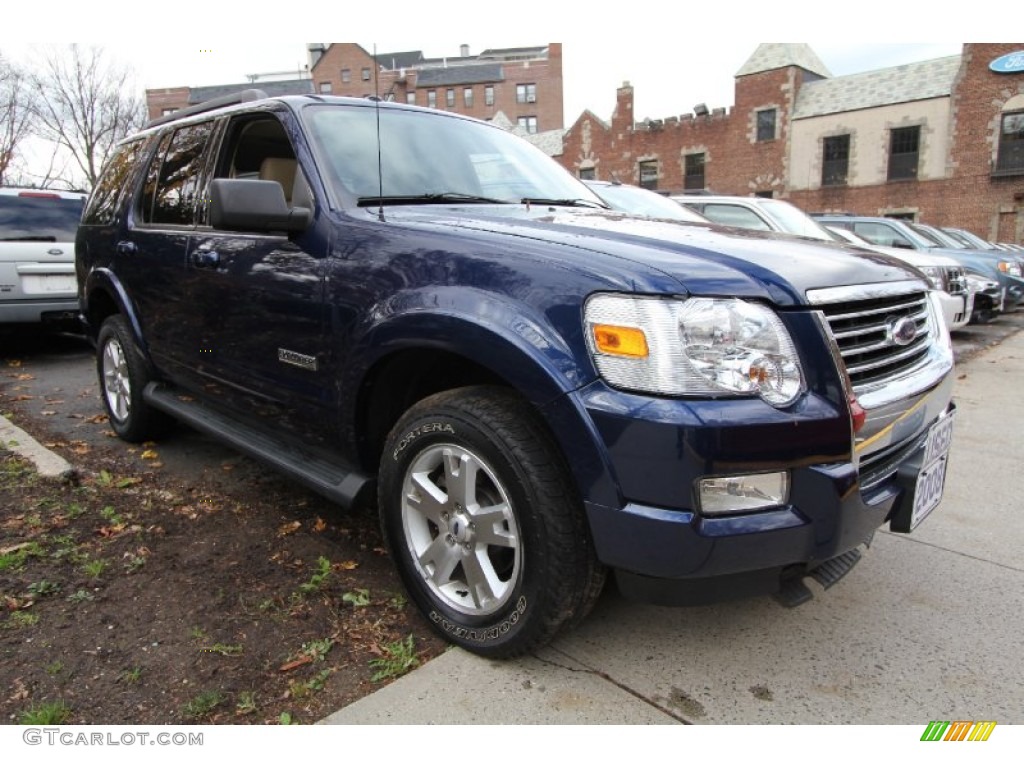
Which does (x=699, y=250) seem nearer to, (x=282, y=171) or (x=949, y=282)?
(x=282, y=171)

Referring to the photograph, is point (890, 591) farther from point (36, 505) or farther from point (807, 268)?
point (36, 505)

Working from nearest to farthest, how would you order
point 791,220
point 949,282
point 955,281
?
point 791,220 → point 949,282 → point 955,281

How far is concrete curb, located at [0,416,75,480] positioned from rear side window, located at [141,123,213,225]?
55.7 inches

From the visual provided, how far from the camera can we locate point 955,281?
8031 millimetres

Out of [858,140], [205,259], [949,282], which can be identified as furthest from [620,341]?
[858,140]

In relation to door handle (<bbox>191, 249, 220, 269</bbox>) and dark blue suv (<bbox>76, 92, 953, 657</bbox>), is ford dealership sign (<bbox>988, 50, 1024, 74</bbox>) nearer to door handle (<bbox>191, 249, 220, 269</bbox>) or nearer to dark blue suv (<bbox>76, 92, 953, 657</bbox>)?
dark blue suv (<bbox>76, 92, 953, 657</bbox>)

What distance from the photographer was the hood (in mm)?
1844

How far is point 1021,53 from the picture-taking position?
83.9 ft

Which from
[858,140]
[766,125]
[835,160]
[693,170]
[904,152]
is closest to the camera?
[904,152]

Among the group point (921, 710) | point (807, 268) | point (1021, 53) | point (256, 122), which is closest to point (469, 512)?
point (807, 268)

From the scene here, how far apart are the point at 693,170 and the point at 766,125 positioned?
4.00m

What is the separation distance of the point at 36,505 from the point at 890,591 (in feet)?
12.5
